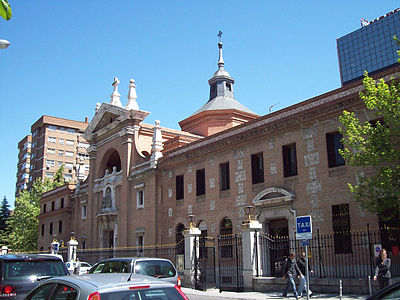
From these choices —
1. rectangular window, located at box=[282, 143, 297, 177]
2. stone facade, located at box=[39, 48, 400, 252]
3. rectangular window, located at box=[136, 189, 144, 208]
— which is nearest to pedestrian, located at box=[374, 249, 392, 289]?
stone facade, located at box=[39, 48, 400, 252]

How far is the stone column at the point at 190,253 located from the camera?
2166cm

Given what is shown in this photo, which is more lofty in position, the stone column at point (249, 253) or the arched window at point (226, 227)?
the arched window at point (226, 227)

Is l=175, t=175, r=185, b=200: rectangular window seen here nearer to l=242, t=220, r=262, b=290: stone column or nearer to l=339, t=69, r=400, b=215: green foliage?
l=242, t=220, r=262, b=290: stone column

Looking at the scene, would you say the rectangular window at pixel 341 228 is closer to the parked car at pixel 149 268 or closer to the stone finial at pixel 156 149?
the parked car at pixel 149 268

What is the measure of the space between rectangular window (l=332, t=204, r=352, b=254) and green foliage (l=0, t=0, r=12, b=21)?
57.1 ft

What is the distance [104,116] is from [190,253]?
20.4m

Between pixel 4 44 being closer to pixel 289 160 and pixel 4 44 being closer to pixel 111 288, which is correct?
pixel 111 288

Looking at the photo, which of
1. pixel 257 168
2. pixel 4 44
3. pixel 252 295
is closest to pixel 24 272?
pixel 4 44

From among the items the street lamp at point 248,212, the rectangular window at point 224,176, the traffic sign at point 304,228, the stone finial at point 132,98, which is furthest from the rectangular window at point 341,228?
the stone finial at point 132,98

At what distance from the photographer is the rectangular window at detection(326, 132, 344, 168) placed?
20.4 metres

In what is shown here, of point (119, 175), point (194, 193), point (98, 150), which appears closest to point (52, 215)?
point (98, 150)

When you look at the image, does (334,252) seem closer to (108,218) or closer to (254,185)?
(254,185)

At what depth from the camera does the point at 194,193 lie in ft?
92.9

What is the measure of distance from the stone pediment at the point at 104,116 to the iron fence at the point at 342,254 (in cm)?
2027
